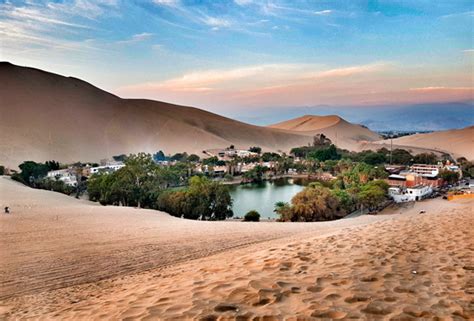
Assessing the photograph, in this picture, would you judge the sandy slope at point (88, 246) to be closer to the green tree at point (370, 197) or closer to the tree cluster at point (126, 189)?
the tree cluster at point (126, 189)

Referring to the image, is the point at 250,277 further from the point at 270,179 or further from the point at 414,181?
the point at 270,179

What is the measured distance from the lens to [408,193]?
36.3m

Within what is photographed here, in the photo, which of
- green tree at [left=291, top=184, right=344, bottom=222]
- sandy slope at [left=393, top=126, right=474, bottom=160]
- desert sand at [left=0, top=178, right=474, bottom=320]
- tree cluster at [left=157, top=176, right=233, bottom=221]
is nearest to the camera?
desert sand at [left=0, top=178, right=474, bottom=320]

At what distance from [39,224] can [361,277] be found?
10.9 meters

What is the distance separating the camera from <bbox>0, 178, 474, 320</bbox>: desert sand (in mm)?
3525

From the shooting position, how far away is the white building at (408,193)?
35906mm

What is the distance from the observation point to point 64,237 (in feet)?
32.4

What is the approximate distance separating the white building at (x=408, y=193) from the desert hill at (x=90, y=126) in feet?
197

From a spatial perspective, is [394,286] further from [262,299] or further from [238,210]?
[238,210]

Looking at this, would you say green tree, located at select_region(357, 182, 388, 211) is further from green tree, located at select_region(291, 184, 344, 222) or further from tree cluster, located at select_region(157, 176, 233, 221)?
A: tree cluster, located at select_region(157, 176, 233, 221)

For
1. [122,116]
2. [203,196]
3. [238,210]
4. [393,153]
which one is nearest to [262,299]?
[203,196]

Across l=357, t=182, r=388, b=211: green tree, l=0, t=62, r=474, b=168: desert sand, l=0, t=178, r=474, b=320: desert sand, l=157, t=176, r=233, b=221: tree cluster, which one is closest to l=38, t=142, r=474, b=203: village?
l=357, t=182, r=388, b=211: green tree

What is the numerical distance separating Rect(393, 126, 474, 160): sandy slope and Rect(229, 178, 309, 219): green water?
72698mm

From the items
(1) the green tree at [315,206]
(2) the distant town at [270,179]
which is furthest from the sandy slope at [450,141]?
(1) the green tree at [315,206]
